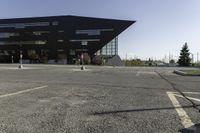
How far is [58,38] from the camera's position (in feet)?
357

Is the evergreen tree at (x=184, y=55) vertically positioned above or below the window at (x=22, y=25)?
below

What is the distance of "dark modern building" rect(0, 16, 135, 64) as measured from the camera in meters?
104

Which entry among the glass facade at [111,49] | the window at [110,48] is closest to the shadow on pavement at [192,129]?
the glass facade at [111,49]

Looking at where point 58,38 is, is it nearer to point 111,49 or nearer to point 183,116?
point 111,49

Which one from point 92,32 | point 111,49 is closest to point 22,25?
point 92,32

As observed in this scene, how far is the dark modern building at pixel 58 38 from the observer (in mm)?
103750

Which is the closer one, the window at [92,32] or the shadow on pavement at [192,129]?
the shadow on pavement at [192,129]

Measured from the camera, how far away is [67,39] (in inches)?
4235

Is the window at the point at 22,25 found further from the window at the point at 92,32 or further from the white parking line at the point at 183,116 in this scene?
the white parking line at the point at 183,116

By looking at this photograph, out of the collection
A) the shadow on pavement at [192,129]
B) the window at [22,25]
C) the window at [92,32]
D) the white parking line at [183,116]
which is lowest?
the white parking line at [183,116]

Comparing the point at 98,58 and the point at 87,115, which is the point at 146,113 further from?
the point at 98,58

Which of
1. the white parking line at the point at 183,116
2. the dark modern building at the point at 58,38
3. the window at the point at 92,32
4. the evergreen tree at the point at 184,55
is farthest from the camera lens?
the evergreen tree at the point at 184,55

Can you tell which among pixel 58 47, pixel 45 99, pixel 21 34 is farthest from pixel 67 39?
pixel 45 99

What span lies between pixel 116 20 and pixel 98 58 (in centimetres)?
1565
